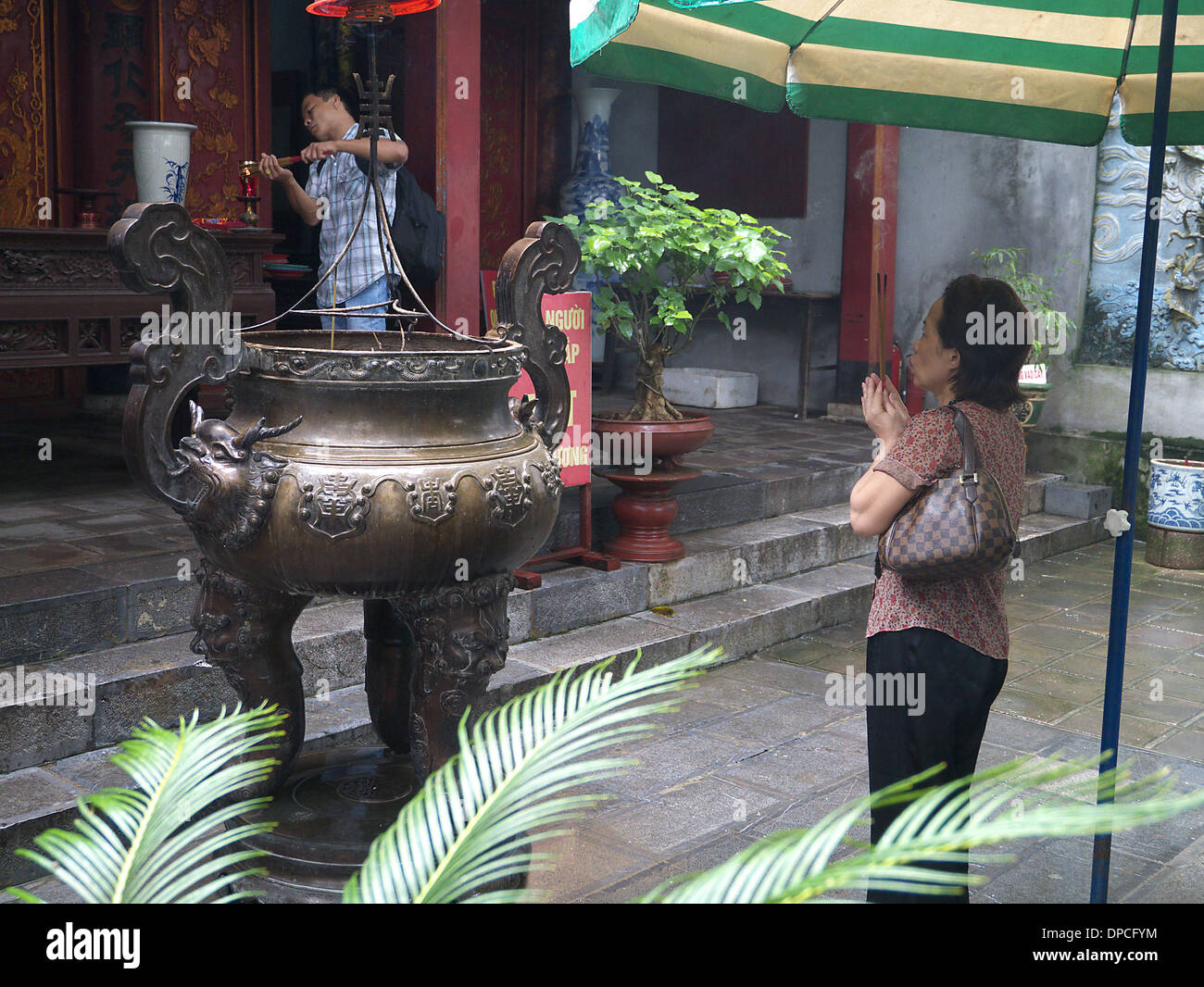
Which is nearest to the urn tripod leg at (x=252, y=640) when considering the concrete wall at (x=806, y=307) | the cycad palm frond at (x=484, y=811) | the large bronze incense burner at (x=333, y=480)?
the large bronze incense burner at (x=333, y=480)

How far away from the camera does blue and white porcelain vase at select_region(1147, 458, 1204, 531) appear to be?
7.64 metres

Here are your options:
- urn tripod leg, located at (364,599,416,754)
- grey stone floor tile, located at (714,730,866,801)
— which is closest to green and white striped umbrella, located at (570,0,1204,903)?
grey stone floor tile, located at (714,730,866,801)

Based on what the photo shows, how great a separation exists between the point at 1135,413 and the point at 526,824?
204cm

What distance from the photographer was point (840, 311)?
960 cm

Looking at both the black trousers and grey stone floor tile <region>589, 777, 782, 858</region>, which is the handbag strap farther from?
grey stone floor tile <region>589, 777, 782, 858</region>

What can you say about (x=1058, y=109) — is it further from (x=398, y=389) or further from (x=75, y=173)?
(x=75, y=173)

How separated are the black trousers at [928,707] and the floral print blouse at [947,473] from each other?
36mm

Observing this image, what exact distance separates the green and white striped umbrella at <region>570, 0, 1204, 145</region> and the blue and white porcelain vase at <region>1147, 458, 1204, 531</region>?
4462mm

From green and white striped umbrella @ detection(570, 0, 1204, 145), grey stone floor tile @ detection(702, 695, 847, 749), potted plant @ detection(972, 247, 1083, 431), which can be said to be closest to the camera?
green and white striped umbrella @ detection(570, 0, 1204, 145)

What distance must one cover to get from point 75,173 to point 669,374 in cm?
476

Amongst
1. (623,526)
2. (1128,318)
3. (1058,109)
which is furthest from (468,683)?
(1128,318)

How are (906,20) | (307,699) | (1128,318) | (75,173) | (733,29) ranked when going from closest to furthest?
(733,29) < (906,20) < (307,699) < (75,173) < (1128,318)

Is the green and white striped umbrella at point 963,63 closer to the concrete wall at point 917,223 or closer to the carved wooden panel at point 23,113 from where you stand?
the concrete wall at point 917,223

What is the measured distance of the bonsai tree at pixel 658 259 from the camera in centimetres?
547
